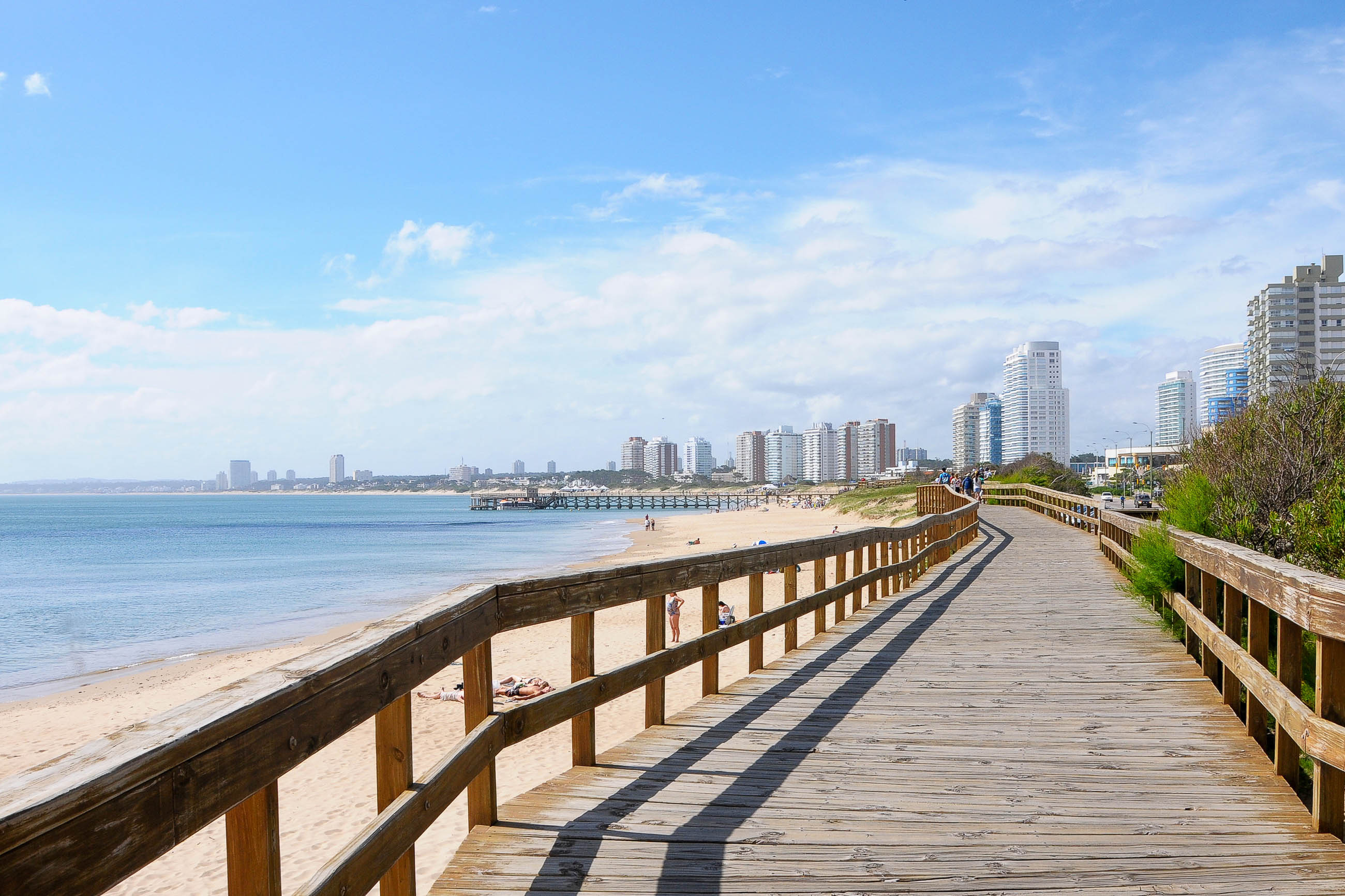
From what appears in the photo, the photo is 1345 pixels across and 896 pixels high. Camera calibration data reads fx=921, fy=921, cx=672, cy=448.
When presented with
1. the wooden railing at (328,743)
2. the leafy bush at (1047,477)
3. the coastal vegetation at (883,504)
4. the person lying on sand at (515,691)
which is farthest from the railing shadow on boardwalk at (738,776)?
the coastal vegetation at (883,504)

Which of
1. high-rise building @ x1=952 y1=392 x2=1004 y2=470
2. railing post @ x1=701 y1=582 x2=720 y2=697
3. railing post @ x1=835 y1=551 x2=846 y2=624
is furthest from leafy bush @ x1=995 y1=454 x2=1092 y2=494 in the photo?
high-rise building @ x1=952 y1=392 x2=1004 y2=470

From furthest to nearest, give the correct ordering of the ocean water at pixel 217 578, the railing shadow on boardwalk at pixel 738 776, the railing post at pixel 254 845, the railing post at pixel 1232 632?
the ocean water at pixel 217 578, the railing post at pixel 1232 632, the railing shadow on boardwalk at pixel 738 776, the railing post at pixel 254 845

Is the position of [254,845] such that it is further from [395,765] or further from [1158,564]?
[1158,564]

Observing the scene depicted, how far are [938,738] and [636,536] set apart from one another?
65249mm

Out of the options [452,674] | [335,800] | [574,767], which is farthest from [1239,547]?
[452,674]

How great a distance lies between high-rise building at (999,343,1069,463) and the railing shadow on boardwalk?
181m

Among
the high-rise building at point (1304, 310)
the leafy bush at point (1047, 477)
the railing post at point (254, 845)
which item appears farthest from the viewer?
the high-rise building at point (1304, 310)

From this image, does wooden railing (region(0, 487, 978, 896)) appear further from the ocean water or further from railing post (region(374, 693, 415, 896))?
the ocean water

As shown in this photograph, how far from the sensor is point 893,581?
1273cm

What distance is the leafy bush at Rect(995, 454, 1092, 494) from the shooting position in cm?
4419

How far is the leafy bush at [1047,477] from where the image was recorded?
44188 mm

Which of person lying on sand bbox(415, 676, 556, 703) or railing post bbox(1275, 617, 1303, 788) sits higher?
railing post bbox(1275, 617, 1303, 788)

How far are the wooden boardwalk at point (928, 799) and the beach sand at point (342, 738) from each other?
2337 millimetres

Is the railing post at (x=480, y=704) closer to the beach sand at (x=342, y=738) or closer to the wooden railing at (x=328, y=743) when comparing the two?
the wooden railing at (x=328, y=743)
